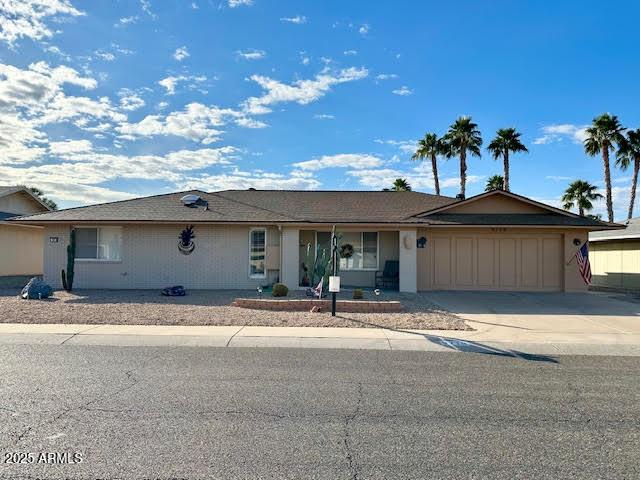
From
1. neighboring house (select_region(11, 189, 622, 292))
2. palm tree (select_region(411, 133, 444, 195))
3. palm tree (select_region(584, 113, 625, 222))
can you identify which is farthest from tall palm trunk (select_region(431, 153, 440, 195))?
neighboring house (select_region(11, 189, 622, 292))

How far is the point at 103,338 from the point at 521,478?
25.9 ft

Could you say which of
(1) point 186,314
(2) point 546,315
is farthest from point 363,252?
(1) point 186,314

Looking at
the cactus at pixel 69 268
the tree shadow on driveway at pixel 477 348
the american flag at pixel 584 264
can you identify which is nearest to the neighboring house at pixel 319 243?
the american flag at pixel 584 264

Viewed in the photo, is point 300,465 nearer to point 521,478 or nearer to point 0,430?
point 521,478

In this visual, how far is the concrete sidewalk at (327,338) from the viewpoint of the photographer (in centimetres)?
859

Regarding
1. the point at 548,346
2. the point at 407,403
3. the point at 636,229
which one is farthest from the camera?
the point at 636,229

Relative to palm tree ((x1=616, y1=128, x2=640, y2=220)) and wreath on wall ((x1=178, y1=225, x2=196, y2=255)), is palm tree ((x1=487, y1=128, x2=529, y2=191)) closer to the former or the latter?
palm tree ((x1=616, y1=128, x2=640, y2=220))

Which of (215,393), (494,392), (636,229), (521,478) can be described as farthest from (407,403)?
(636,229)

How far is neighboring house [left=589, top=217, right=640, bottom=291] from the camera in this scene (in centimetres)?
2086

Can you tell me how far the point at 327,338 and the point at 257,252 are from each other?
8.76 meters

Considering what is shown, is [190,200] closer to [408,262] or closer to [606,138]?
[408,262]

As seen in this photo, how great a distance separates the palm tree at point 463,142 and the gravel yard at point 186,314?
2582 centimetres

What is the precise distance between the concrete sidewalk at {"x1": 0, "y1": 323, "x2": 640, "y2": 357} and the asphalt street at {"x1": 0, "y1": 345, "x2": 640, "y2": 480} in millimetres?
876

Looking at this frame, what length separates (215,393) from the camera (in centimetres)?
574
